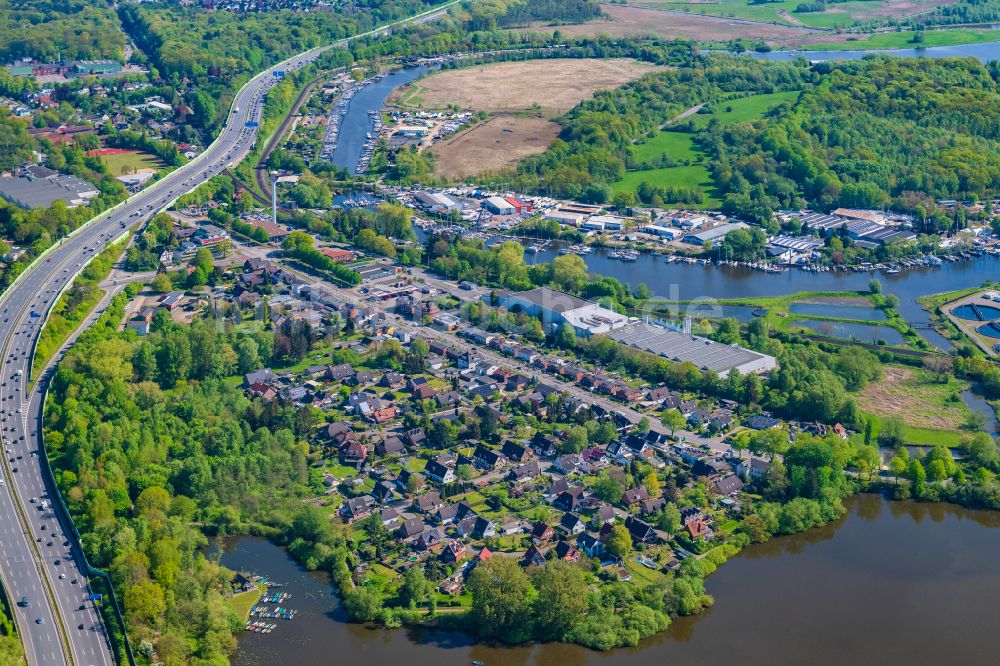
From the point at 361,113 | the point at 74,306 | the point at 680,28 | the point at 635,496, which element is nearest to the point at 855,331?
the point at 635,496

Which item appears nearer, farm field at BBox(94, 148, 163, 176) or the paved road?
the paved road

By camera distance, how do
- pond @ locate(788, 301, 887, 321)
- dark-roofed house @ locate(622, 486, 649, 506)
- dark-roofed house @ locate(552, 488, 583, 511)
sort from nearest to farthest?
dark-roofed house @ locate(552, 488, 583, 511) < dark-roofed house @ locate(622, 486, 649, 506) < pond @ locate(788, 301, 887, 321)

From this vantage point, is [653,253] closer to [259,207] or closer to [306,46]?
[259,207]

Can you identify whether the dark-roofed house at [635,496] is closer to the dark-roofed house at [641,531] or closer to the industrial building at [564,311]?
the dark-roofed house at [641,531]

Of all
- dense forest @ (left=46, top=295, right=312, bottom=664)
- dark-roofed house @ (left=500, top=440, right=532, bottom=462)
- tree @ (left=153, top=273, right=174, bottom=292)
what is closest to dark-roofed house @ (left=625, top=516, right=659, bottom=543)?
dark-roofed house @ (left=500, top=440, right=532, bottom=462)

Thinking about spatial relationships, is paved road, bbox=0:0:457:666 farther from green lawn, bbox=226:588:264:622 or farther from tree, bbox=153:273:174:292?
tree, bbox=153:273:174:292

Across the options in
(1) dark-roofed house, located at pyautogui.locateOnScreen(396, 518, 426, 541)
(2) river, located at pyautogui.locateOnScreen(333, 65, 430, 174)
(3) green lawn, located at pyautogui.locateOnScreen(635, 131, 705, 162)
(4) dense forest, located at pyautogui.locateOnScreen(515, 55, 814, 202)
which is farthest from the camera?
(2) river, located at pyautogui.locateOnScreen(333, 65, 430, 174)

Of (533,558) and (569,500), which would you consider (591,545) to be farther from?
(569,500)

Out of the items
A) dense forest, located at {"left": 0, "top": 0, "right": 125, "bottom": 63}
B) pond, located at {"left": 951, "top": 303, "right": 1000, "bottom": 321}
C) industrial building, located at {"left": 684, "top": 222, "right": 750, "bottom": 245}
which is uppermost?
dense forest, located at {"left": 0, "top": 0, "right": 125, "bottom": 63}
